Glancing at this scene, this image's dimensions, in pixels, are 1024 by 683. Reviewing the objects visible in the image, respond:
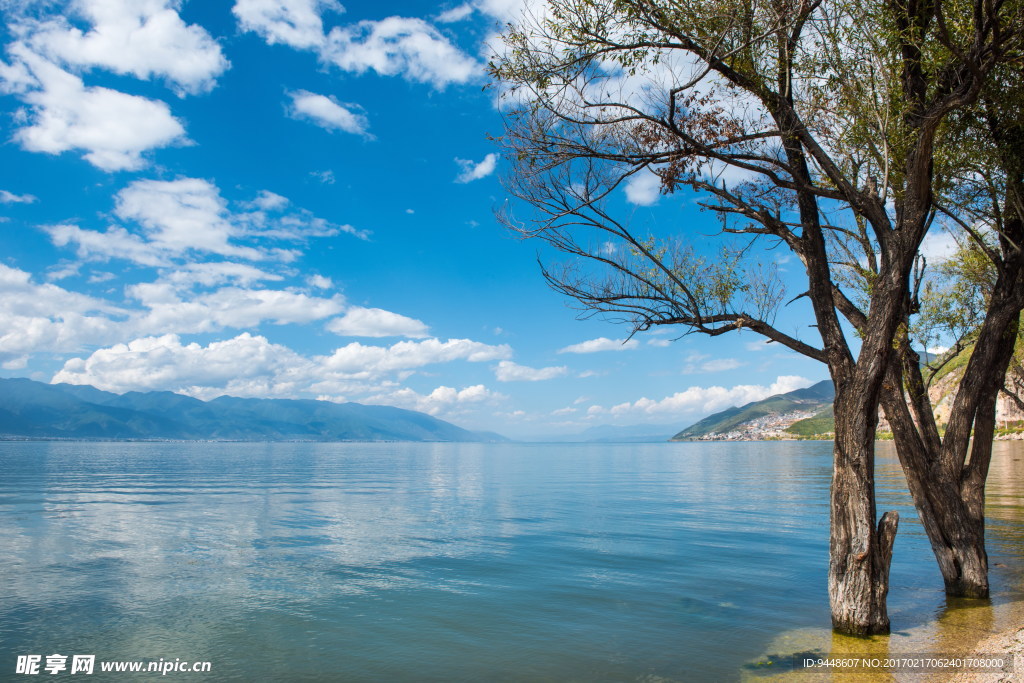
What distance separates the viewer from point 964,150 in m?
14.0

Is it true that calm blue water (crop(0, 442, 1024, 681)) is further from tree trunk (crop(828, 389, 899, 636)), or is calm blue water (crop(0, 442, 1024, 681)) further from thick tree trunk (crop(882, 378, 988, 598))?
tree trunk (crop(828, 389, 899, 636))

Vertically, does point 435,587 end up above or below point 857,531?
below

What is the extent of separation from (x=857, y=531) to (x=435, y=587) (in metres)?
11.1

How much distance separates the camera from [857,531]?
1041 cm

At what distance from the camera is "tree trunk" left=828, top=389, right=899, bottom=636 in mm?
10414

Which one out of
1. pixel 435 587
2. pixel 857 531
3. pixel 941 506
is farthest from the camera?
pixel 435 587

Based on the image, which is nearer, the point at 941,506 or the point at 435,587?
the point at 941,506

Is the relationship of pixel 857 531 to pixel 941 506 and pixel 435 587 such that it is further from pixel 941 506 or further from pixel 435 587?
pixel 435 587

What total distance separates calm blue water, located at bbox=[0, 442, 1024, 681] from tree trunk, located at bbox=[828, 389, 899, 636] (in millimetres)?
1813

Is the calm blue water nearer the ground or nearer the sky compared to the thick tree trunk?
nearer the ground

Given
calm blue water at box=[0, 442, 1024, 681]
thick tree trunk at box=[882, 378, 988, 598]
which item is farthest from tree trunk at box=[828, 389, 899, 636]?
thick tree trunk at box=[882, 378, 988, 598]

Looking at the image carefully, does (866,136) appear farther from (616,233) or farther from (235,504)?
(235,504)

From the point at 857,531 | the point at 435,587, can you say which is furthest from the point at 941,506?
the point at 435,587

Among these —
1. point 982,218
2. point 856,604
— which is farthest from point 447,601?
point 982,218
